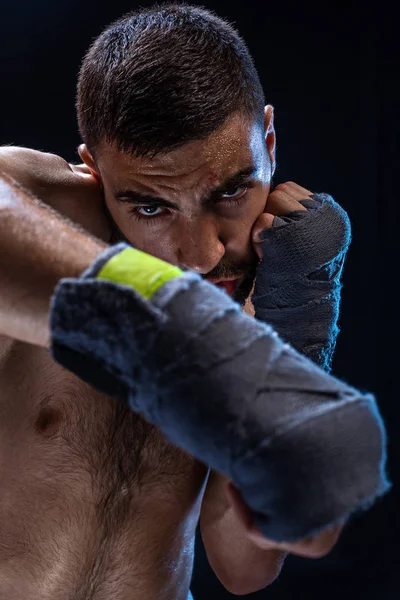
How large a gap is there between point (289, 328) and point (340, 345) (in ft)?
3.61

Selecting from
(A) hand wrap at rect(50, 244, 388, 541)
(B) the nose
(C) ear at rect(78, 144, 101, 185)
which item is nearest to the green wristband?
(A) hand wrap at rect(50, 244, 388, 541)

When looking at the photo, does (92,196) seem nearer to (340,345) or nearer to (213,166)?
(213,166)

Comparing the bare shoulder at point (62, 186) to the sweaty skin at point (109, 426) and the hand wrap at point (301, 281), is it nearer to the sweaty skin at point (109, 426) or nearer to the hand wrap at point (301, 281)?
the sweaty skin at point (109, 426)

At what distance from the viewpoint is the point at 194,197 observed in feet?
3.90

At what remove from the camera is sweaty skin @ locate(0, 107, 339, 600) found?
1.18 metres

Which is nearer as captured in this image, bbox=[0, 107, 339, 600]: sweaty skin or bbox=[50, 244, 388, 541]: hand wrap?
bbox=[50, 244, 388, 541]: hand wrap

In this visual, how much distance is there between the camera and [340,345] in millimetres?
2346

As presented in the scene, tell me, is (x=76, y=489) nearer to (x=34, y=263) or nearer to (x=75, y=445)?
(x=75, y=445)

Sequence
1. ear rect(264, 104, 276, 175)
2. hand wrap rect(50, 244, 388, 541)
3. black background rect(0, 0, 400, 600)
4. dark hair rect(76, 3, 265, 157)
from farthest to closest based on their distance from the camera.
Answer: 1. black background rect(0, 0, 400, 600)
2. ear rect(264, 104, 276, 175)
3. dark hair rect(76, 3, 265, 157)
4. hand wrap rect(50, 244, 388, 541)

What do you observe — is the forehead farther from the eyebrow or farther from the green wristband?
the green wristband

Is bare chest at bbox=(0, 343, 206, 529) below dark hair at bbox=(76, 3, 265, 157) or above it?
below

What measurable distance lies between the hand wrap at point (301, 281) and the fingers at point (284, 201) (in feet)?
0.04

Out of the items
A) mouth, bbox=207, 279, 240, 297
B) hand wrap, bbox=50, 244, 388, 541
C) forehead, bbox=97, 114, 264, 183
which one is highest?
hand wrap, bbox=50, 244, 388, 541

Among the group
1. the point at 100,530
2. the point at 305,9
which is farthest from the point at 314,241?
the point at 305,9
